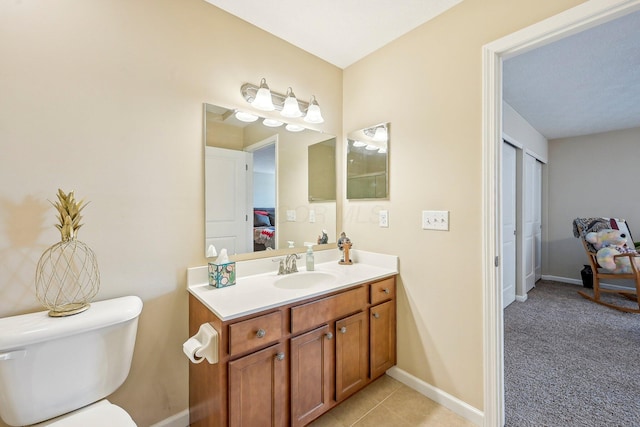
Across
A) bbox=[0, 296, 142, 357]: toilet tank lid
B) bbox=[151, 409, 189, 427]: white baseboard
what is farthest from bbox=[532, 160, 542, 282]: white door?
bbox=[0, 296, 142, 357]: toilet tank lid

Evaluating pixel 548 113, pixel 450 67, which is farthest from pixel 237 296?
pixel 548 113

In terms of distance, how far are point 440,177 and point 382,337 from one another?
3.68 ft

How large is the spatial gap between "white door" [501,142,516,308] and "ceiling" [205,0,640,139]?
24.5 inches

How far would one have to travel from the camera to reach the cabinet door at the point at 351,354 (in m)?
1.52

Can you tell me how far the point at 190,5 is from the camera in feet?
4.92

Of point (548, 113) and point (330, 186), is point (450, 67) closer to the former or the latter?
point (330, 186)

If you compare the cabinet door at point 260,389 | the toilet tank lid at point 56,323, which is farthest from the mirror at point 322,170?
the toilet tank lid at point 56,323

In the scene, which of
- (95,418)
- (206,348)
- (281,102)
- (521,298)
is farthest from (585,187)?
(95,418)

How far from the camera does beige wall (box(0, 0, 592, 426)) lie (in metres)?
1.12

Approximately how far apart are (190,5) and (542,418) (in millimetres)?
3117

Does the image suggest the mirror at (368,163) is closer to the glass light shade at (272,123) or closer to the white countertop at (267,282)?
the white countertop at (267,282)

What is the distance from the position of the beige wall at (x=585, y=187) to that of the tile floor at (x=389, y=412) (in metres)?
4.29

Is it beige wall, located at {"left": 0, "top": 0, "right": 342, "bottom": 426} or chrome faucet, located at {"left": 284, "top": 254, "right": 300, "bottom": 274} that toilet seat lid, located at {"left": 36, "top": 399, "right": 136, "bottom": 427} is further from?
chrome faucet, located at {"left": 284, "top": 254, "right": 300, "bottom": 274}

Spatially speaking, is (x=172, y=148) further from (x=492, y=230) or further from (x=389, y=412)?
(x=389, y=412)
